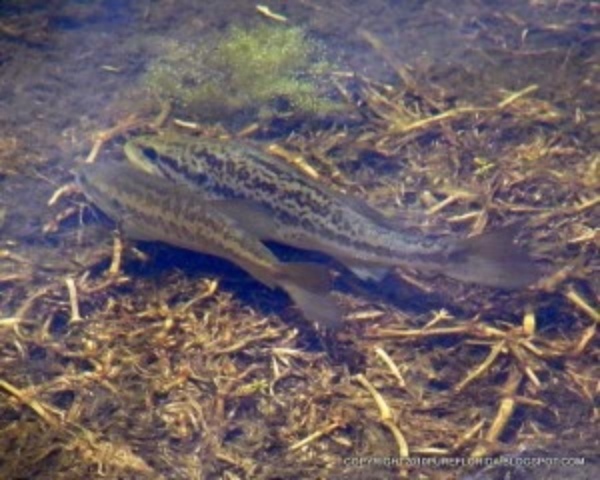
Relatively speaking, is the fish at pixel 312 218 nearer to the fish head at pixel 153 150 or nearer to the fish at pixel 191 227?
the fish head at pixel 153 150

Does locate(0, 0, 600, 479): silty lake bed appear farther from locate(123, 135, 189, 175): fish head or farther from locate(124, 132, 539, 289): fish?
locate(123, 135, 189, 175): fish head

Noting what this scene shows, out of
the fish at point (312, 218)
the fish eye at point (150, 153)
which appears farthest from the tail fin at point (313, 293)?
the fish eye at point (150, 153)

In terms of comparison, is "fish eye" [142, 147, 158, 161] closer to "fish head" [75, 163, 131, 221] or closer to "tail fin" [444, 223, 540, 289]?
"fish head" [75, 163, 131, 221]

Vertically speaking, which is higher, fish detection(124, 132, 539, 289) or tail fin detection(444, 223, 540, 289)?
tail fin detection(444, 223, 540, 289)

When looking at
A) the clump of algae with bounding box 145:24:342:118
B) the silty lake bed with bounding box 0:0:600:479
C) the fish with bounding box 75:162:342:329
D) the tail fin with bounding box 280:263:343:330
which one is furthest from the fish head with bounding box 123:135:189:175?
the tail fin with bounding box 280:263:343:330

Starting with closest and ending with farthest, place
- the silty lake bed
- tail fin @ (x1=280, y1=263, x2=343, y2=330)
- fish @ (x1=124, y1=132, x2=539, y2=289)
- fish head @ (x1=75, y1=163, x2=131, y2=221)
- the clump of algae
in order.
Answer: the silty lake bed
tail fin @ (x1=280, y1=263, x2=343, y2=330)
fish @ (x1=124, y1=132, x2=539, y2=289)
fish head @ (x1=75, y1=163, x2=131, y2=221)
the clump of algae

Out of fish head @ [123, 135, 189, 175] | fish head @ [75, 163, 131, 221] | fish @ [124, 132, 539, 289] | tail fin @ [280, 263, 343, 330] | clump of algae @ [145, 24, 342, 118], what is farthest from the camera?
clump of algae @ [145, 24, 342, 118]

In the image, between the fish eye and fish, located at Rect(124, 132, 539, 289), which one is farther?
the fish eye
